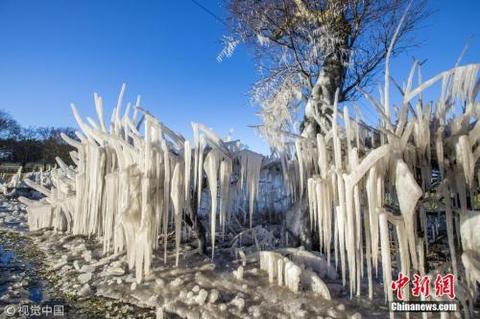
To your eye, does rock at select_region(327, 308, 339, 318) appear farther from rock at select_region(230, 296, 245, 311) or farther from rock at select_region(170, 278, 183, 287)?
rock at select_region(170, 278, 183, 287)

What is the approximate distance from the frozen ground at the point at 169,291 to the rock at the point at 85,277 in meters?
0.01

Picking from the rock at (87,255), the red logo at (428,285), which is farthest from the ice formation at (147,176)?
the red logo at (428,285)

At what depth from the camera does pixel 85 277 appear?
3668mm

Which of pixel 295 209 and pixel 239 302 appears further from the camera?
pixel 295 209

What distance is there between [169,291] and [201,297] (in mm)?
434

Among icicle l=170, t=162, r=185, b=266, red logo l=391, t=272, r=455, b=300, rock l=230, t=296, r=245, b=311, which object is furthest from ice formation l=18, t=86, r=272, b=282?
red logo l=391, t=272, r=455, b=300

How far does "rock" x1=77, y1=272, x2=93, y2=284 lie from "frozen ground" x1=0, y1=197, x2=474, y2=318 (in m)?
0.01

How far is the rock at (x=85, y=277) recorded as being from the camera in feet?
11.9

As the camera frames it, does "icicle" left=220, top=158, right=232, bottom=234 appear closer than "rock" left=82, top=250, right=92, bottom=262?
Yes

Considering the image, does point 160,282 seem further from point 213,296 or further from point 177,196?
point 177,196

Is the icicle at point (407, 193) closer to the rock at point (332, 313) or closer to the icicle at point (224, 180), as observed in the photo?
the rock at point (332, 313)

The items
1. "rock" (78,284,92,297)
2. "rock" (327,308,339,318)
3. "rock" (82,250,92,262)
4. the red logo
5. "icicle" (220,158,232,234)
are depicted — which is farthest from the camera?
"rock" (82,250,92,262)

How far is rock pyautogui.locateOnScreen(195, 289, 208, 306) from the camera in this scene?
2.91 metres

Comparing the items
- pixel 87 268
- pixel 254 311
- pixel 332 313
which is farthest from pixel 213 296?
pixel 87 268
